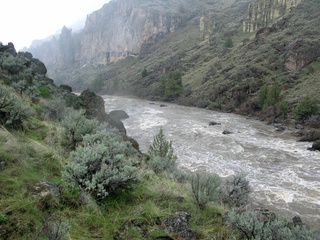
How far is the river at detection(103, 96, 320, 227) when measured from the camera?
1170 cm

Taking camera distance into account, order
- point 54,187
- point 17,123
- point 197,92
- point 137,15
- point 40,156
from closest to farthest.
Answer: point 54,187 < point 40,156 < point 17,123 < point 197,92 < point 137,15

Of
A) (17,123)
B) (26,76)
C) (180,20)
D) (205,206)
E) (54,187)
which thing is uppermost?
(180,20)

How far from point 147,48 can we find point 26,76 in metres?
99.0

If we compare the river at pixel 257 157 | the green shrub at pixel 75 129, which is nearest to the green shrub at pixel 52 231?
the green shrub at pixel 75 129

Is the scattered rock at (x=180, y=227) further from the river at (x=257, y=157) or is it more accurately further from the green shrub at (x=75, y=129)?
the green shrub at (x=75, y=129)

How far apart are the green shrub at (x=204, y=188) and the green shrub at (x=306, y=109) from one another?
86.0 feet

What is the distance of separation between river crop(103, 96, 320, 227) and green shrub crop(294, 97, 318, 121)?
3.20 meters

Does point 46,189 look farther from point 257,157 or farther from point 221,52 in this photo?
point 221,52

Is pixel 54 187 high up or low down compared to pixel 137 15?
down

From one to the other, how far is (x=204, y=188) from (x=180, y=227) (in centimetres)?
159

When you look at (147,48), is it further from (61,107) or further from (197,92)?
(61,107)

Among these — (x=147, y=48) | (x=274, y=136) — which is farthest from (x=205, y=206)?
(x=147, y=48)

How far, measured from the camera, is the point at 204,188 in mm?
5027

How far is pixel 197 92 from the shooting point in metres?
48.1
